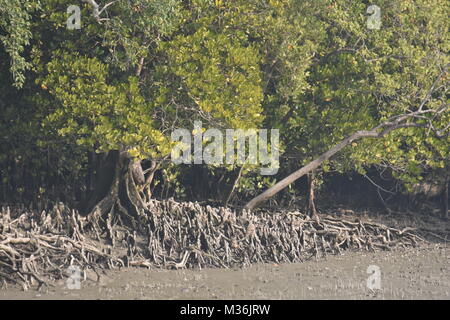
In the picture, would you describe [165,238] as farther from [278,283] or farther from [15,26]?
[15,26]

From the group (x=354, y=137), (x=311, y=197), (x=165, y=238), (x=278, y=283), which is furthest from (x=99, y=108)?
(x=311, y=197)

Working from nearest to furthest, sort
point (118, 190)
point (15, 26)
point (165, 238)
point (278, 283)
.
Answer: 1. point (15, 26)
2. point (278, 283)
3. point (165, 238)
4. point (118, 190)

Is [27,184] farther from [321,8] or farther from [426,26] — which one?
[426,26]

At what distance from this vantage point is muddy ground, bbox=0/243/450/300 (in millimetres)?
16250

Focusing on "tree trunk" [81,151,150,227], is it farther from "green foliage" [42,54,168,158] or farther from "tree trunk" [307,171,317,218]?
"tree trunk" [307,171,317,218]

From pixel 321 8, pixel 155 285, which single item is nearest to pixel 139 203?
pixel 155 285

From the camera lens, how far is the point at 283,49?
62.0 ft

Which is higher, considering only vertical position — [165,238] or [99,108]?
[99,108]

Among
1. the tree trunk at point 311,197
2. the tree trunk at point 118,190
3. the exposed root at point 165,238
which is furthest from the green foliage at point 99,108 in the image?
the tree trunk at point 311,197

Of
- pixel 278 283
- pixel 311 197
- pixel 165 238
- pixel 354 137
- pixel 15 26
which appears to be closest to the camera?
pixel 15 26

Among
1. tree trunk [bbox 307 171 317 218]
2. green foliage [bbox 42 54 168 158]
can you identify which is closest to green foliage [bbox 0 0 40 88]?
green foliage [bbox 42 54 168 158]

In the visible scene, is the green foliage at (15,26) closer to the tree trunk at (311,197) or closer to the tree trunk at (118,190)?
the tree trunk at (118,190)

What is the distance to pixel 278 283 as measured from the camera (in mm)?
17281

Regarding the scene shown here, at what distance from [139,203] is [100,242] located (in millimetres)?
1201
